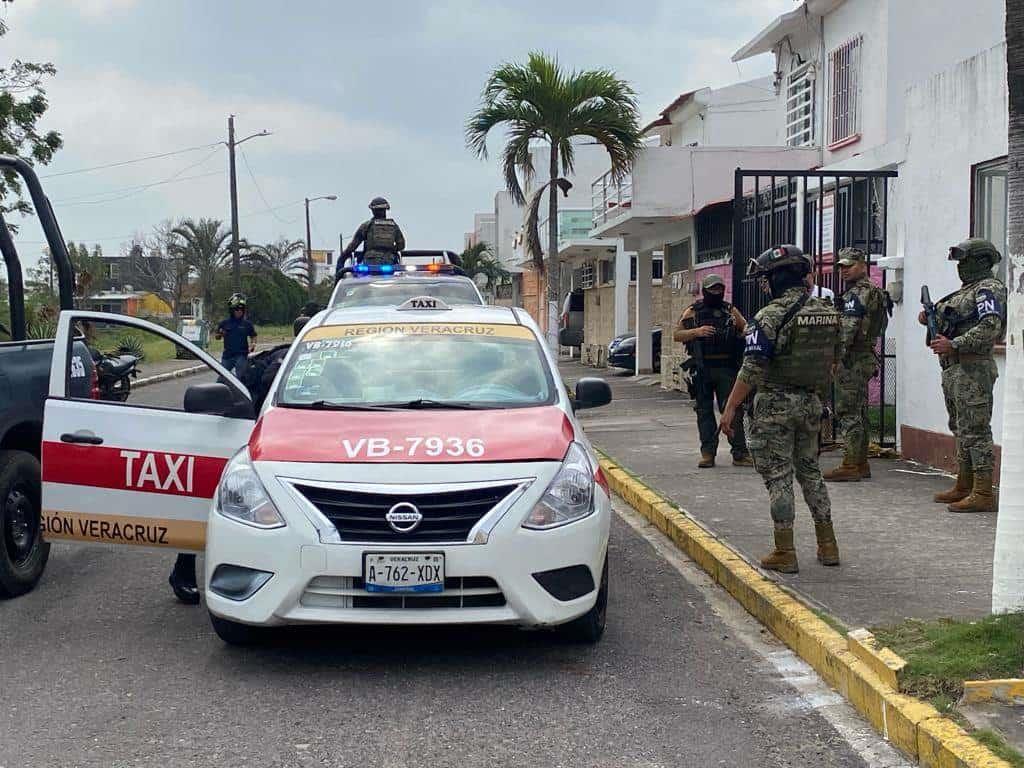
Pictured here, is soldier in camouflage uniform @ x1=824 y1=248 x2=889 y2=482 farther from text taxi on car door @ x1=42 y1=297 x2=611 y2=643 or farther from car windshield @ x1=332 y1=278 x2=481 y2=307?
text taxi on car door @ x1=42 y1=297 x2=611 y2=643

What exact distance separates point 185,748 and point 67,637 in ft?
6.02

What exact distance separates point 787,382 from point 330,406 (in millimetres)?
2530

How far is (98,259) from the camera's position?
6181 cm

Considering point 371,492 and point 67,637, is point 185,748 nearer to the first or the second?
point 371,492

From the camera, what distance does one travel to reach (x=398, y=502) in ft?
16.2

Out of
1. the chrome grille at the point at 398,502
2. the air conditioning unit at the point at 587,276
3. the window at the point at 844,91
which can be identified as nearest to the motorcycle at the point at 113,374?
the chrome grille at the point at 398,502

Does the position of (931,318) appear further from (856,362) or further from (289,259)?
(289,259)

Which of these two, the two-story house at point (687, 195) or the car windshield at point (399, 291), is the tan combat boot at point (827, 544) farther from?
the two-story house at point (687, 195)

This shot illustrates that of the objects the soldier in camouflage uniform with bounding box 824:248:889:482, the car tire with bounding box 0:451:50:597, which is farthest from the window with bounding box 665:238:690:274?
→ the car tire with bounding box 0:451:50:597

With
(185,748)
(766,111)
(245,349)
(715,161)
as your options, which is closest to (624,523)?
(185,748)

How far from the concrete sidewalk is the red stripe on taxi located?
10.3ft

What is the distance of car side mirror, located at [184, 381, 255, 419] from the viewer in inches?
234

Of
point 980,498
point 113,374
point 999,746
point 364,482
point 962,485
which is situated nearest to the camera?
point 999,746

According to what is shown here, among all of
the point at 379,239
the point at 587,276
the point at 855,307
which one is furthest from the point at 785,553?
the point at 587,276
